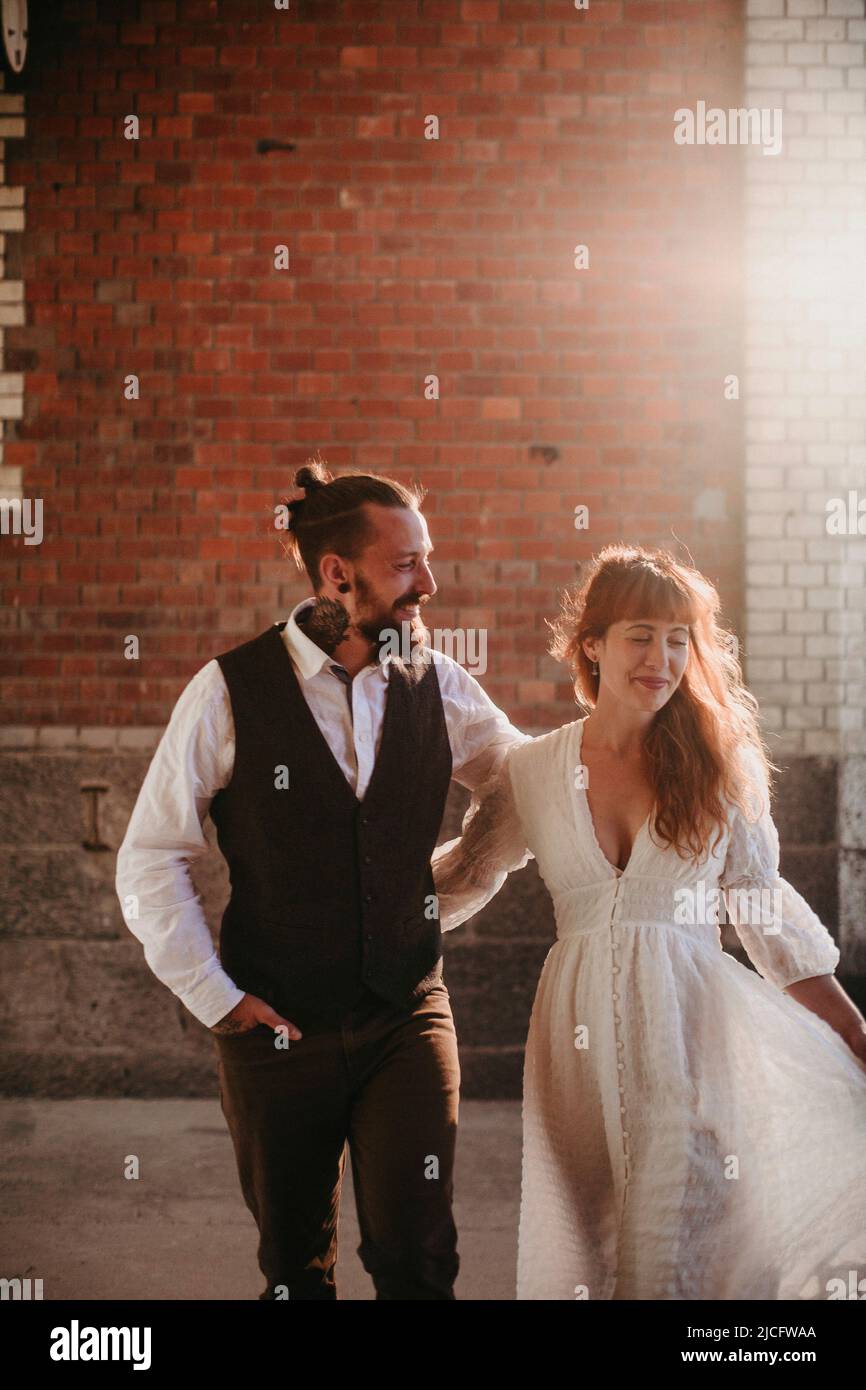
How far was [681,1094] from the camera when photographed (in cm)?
234

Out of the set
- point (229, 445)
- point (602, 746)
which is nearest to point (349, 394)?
point (229, 445)

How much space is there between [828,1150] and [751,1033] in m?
0.27

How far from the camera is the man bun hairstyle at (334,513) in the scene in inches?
98.1

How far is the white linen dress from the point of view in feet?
7.61

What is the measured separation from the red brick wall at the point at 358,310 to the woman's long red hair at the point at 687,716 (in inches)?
91.7

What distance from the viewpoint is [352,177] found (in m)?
4.89

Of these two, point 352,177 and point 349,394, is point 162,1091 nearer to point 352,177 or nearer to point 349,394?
point 349,394

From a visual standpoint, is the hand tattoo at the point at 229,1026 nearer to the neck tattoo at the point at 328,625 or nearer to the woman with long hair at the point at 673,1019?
the woman with long hair at the point at 673,1019

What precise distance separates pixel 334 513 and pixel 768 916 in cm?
126

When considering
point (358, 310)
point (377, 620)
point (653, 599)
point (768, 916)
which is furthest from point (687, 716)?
point (358, 310)

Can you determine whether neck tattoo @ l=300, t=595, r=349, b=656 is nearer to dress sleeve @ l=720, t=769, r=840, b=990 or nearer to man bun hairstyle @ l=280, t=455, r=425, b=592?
man bun hairstyle @ l=280, t=455, r=425, b=592

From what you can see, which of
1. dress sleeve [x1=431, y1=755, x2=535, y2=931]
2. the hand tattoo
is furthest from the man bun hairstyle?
the hand tattoo

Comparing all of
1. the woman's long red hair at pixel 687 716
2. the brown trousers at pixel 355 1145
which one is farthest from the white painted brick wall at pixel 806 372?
the brown trousers at pixel 355 1145
